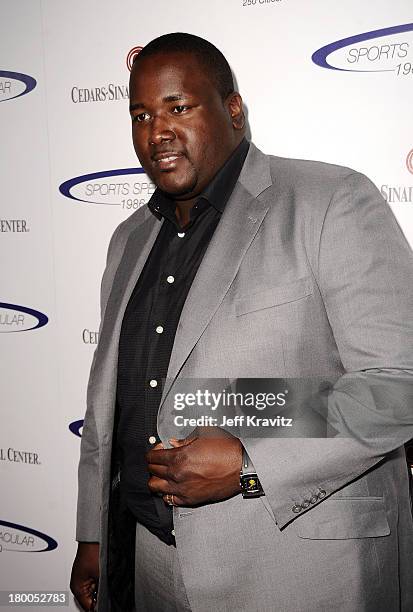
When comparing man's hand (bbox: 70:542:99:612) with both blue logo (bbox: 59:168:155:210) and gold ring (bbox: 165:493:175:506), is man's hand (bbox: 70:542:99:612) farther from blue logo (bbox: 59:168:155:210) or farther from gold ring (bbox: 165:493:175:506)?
blue logo (bbox: 59:168:155:210)

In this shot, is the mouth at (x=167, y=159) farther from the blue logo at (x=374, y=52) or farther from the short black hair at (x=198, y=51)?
the blue logo at (x=374, y=52)

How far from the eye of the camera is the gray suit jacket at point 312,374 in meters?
1.27

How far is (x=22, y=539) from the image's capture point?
8.80 feet

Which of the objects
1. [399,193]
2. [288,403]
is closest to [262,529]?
[288,403]

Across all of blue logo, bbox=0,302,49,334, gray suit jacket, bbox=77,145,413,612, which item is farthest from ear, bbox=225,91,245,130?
blue logo, bbox=0,302,49,334

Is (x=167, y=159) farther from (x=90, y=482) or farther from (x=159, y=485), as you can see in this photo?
(x=90, y=482)

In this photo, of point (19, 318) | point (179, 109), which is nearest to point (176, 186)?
point (179, 109)

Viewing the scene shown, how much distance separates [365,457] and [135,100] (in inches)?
39.6

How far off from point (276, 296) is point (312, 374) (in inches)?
7.4

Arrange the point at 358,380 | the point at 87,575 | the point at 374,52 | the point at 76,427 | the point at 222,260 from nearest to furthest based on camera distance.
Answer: the point at 358,380, the point at 222,260, the point at 87,575, the point at 374,52, the point at 76,427

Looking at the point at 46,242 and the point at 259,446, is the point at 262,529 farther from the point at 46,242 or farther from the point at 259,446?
the point at 46,242

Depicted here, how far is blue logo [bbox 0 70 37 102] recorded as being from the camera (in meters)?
2.42

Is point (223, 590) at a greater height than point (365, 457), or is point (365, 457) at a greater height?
point (365, 457)

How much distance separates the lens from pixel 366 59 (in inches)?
80.0
